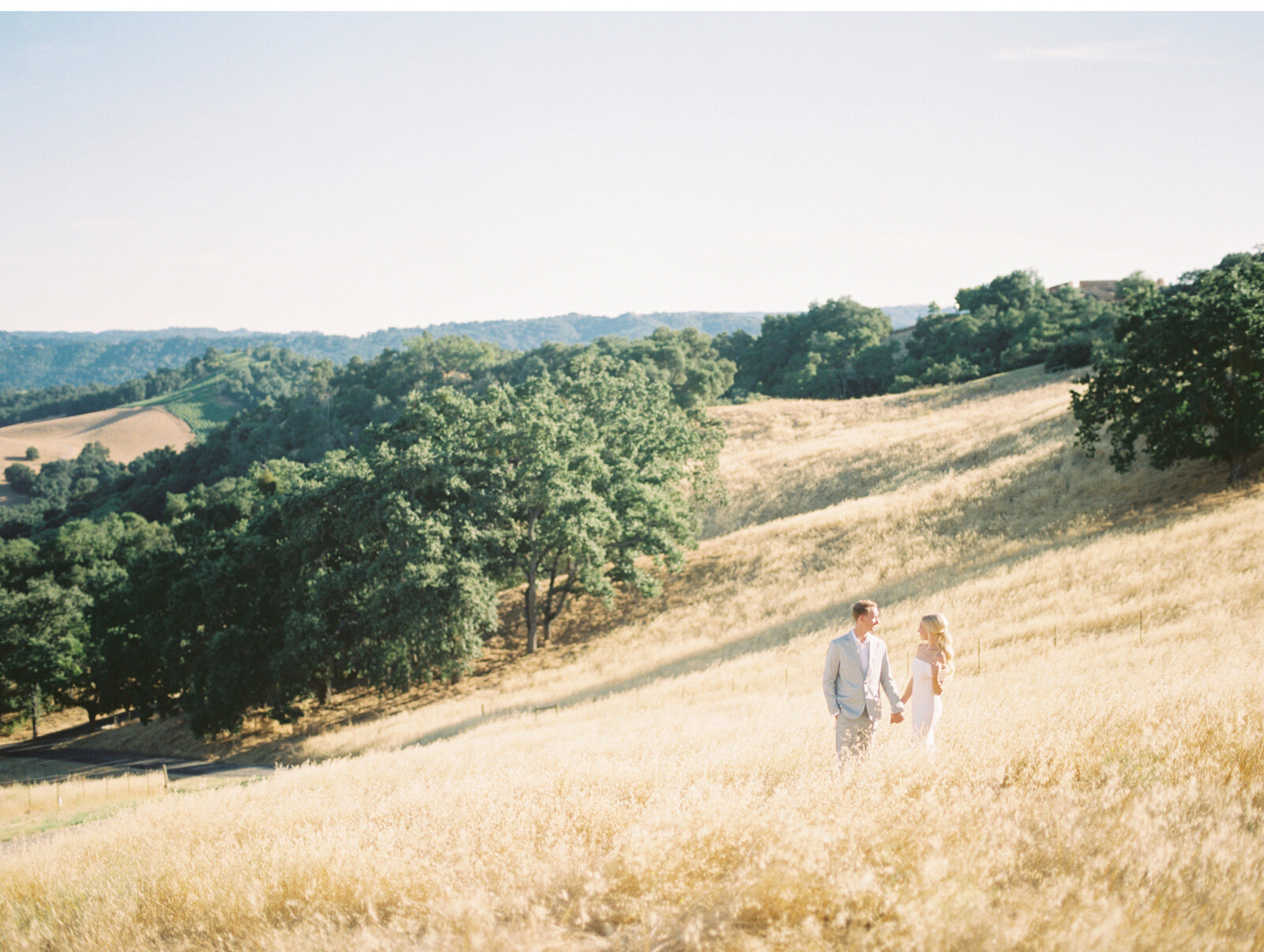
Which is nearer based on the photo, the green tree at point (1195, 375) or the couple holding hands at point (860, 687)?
the couple holding hands at point (860, 687)

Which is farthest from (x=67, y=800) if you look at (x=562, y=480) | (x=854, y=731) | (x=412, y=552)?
(x=854, y=731)

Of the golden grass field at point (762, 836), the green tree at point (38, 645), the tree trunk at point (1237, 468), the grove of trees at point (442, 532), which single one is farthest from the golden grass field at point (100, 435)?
the golden grass field at point (762, 836)

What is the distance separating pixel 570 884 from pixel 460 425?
27916 mm

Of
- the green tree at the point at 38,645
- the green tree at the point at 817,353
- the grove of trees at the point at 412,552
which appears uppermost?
the green tree at the point at 817,353

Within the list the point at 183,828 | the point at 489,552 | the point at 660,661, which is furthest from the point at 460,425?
the point at 183,828

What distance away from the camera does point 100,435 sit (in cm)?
17225

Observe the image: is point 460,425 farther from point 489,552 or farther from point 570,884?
point 570,884

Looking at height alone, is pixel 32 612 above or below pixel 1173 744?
below

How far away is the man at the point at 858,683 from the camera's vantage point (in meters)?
6.51

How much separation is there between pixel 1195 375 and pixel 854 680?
79.2ft

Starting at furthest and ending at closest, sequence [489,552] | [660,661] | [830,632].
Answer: [489,552], [660,661], [830,632]

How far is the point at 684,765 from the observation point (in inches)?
259

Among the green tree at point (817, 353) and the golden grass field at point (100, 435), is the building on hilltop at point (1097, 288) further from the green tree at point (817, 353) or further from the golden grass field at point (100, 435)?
the golden grass field at point (100, 435)

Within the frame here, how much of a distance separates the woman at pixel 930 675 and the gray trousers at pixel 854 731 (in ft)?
1.63
